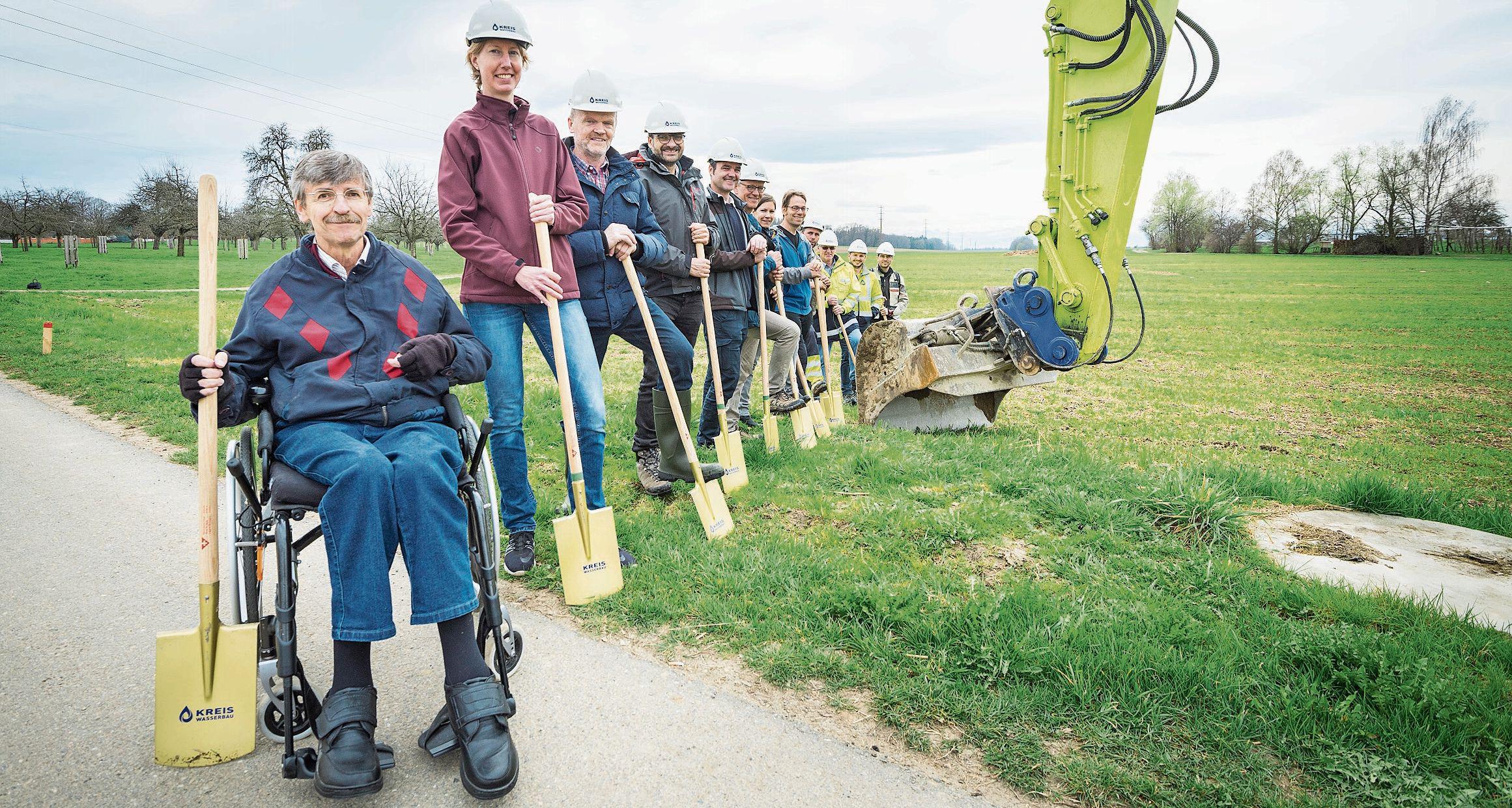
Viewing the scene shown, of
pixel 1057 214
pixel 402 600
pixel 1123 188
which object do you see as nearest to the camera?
pixel 402 600

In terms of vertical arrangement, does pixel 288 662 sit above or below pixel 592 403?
below

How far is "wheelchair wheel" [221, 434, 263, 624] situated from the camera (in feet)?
8.17

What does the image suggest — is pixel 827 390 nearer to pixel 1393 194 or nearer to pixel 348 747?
pixel 348 747

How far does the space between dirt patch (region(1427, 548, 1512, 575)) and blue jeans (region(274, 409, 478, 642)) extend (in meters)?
4.41

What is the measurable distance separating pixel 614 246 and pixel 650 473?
63.1 inches

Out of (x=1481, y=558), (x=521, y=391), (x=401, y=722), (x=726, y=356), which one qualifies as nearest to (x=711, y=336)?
(x=726, y=356)

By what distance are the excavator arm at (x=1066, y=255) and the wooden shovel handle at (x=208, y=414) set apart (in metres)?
5.17

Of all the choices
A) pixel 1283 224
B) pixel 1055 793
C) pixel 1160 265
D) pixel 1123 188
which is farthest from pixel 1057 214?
pixel 1283 224

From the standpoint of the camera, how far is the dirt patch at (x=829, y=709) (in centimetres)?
245

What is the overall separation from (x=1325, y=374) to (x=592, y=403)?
11.8 meters

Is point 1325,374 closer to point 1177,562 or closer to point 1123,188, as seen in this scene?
point 1123,188

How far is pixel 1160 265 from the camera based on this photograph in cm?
5169

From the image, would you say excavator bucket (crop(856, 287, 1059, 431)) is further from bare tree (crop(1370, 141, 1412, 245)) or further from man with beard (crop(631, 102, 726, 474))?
bare tree (crop(1370, 141, 1412, 245))

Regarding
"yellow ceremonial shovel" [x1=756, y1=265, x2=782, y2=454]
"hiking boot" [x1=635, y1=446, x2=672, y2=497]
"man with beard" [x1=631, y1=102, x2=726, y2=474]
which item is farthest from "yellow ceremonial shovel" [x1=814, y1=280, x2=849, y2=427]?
"hiking boot" [x1=635, y1=446, x2=672, y2=497]
